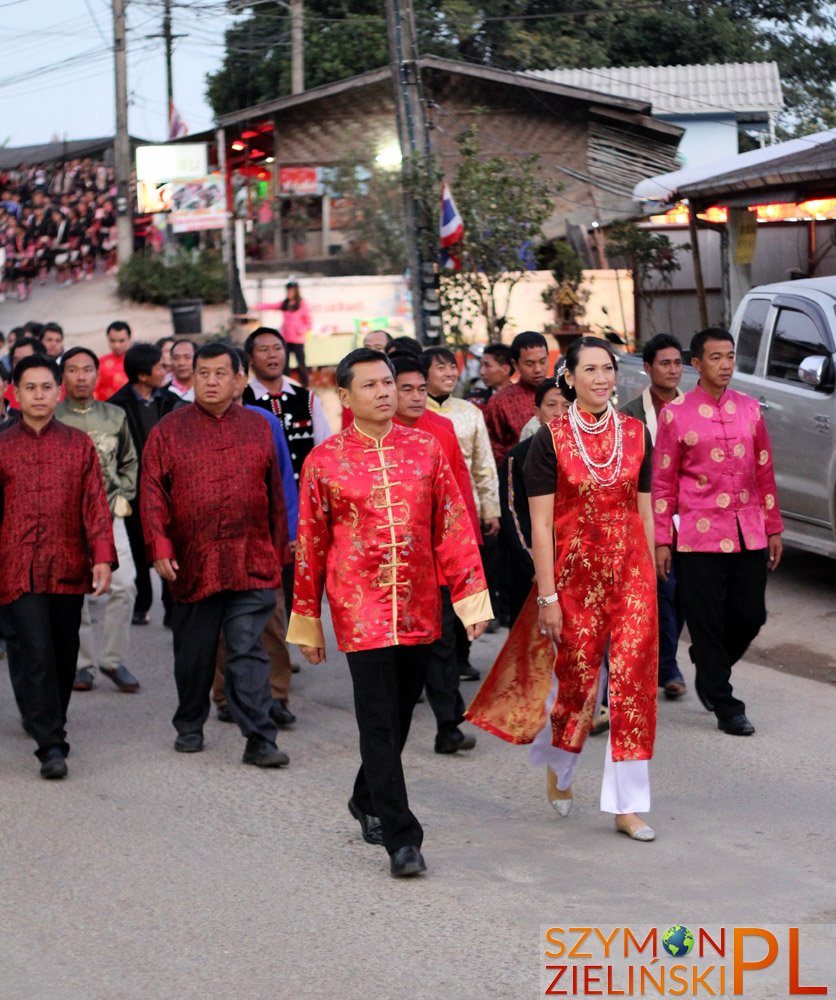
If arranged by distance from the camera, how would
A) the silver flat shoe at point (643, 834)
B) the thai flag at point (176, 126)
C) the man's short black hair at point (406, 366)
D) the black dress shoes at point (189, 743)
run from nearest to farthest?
the silver flat shoe at point (643, 834)
the man's short black hair at point (406, 366)
the black dress shoes at point (189, 743)
the thai flag at point (176, 126)

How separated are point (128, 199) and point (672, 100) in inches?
467

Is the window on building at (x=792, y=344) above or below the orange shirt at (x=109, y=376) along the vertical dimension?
above

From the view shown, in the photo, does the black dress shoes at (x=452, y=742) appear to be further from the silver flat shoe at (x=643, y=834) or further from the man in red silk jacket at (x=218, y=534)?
the silver flat shoe at (x=643, y=834)

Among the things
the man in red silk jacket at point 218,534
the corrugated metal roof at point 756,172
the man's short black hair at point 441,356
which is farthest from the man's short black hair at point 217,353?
the corrugated metal roof at point 756,172

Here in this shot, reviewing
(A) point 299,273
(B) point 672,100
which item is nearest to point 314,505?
(A) point 299,273

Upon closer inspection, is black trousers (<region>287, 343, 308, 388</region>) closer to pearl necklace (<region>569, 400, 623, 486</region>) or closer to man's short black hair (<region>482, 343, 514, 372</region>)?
man's short black hair (<region>482, 343, 514, 372</region>)

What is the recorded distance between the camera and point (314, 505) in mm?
5383

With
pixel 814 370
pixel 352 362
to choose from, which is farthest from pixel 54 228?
pixel 352 362

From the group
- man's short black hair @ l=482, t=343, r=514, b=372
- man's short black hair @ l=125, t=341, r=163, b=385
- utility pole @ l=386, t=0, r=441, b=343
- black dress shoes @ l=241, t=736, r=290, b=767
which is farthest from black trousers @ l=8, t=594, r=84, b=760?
utility pole @ l=386, t=0, r=441, b=343

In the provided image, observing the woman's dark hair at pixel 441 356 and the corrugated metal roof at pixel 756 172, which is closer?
the woman's dark hair at pixel 441 356

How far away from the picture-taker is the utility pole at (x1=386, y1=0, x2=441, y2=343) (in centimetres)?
1766

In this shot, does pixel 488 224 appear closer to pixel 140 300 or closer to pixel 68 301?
pixel 140 300

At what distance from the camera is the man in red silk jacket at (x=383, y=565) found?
5305 mm

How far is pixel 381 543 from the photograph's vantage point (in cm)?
532
